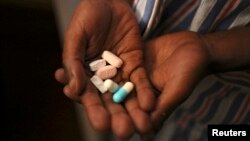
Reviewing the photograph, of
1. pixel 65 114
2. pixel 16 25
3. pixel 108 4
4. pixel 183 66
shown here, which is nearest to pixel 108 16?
pixel 108 4

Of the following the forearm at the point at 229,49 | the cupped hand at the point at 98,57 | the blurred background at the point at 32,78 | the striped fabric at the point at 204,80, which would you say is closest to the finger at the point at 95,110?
the cupped hand at the point at 98,57

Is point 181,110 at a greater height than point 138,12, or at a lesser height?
lesser

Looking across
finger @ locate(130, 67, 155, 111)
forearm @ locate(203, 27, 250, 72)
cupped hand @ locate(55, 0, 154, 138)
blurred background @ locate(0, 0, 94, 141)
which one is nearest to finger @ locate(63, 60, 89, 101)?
cupped hand @ locate(55, 0, 154, 138)

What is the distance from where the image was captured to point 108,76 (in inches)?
28.4

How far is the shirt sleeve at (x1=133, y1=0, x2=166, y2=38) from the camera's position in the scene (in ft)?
2.34

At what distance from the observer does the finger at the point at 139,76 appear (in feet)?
2.03

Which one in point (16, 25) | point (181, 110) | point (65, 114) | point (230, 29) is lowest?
point (65, 114)

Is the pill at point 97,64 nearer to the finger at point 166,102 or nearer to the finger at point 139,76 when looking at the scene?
the finger at point 139,76

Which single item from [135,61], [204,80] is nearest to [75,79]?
[135,61]

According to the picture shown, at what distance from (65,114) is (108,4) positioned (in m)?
0.61

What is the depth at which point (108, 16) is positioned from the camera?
74 cm

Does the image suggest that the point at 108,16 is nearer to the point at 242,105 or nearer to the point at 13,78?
the point at 242,105

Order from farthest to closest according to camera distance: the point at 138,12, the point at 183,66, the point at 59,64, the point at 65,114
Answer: the point at 59,64 → the point at 65,114 → the point at 138,12 → the point at 183,66

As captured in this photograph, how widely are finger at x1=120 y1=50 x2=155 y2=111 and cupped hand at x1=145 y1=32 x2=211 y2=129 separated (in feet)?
0.06
